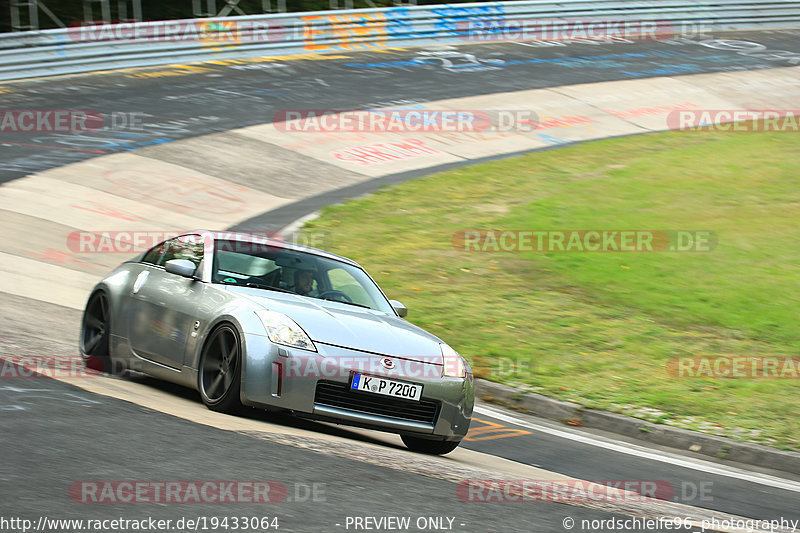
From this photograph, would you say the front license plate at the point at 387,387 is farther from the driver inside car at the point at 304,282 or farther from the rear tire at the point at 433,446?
the driver inside car at the point at 304,282

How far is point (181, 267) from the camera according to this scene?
7371 mm

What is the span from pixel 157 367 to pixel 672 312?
6724 mm

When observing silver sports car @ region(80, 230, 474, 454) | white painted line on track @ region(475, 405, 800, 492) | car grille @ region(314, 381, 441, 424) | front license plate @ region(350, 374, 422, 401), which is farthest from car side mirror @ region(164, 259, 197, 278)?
white painted line on track @ region(475, 405, 800, 492)

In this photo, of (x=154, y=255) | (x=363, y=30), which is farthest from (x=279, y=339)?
(x=363, y=30)

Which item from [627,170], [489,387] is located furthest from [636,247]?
[489,387]

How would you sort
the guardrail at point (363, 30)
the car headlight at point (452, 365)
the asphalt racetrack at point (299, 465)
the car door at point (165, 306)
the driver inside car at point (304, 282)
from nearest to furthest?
the asphalt racetrack at point (299, 465) → the car headlight at point (452, 365) → the car door at point (165, 306) → the driver inside car at point (304, 282) → the guardrail at point (363, 30)

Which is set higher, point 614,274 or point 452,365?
point 452,365

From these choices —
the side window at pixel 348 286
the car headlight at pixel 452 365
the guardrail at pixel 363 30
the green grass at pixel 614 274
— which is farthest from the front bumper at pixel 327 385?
the guardrail at pixel 363 30

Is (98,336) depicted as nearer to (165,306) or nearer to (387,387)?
(165,306)

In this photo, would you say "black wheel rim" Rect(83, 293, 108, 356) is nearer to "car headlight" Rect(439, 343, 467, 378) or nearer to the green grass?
"car headlight" Rect(439, 343, 467, 378)

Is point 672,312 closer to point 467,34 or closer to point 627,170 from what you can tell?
point 627,170

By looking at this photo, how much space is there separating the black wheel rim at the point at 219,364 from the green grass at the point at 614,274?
11.3ft

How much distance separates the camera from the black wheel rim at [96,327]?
8172mm

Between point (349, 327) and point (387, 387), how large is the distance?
1.72 ft
